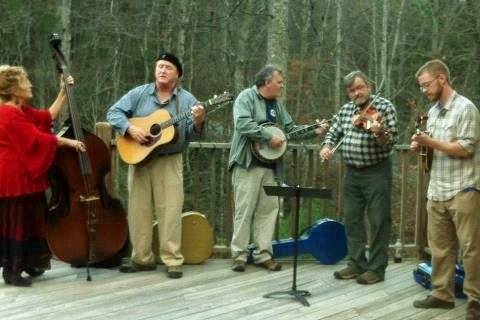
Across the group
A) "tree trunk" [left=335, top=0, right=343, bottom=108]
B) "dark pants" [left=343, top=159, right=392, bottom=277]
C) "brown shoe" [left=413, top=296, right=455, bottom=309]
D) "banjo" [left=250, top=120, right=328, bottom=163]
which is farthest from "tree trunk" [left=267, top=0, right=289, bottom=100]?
"tree trunk" [left=335, top=0, right=343, bottom=108]

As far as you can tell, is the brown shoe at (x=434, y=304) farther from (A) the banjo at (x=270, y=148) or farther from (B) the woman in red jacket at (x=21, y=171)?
(B) the woman in red jacket at (x=21, y=171)

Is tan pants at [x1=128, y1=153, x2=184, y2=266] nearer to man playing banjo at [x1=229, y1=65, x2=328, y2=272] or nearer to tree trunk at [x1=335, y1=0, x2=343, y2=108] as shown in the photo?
man playing banjo at [x1=229, y1=65, x2=328, y2=272]

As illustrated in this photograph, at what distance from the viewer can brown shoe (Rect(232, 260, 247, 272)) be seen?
542cm

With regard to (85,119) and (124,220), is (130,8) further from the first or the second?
(124,220)

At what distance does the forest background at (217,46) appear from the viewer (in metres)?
15.8

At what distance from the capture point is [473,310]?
4195 millimetres

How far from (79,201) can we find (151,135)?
0.73 meters

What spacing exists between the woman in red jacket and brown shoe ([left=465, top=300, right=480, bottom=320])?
2.81 m

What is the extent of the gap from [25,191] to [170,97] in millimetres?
1282

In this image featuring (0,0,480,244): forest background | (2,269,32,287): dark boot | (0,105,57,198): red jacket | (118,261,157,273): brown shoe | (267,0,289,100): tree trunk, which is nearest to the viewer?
(0,105,57,198): red jacket

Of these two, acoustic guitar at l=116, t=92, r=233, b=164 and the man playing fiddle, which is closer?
the man playing fiddle

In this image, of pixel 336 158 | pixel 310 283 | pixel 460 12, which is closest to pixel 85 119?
pixel 460 12

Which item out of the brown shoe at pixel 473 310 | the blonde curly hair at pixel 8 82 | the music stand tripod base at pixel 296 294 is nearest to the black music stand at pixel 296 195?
the music stand tripod base at pixel 296 294

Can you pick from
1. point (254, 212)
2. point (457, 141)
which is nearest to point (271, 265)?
point (254, 212)
